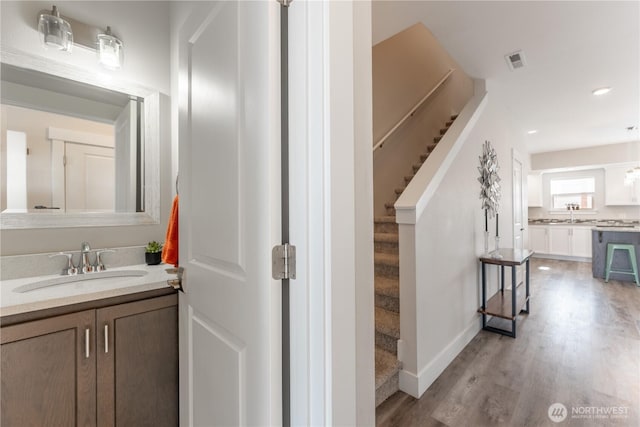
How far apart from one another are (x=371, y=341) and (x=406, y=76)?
13.0 feet

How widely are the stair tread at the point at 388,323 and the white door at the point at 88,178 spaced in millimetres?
1927

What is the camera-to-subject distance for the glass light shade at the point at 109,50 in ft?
4.97

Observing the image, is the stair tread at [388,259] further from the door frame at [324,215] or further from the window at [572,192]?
the window at [572,192]

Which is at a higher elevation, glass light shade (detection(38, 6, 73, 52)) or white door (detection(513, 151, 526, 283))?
glass light shade (detection(38, 6, 73, 52))

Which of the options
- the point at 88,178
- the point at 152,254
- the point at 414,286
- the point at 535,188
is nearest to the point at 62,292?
the point at 152,254

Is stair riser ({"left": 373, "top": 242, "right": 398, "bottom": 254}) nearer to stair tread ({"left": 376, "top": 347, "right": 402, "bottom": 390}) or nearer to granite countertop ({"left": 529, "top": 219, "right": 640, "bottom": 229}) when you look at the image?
stair tread ({"left": 376, "top": 347, "right": 402, "bottom": 390})

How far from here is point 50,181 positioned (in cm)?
140

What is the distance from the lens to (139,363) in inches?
45.0

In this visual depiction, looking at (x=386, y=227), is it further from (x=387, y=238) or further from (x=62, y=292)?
(x=62, y=292)

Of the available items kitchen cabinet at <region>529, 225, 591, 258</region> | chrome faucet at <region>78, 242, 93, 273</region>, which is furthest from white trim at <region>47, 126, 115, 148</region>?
kitchen cabinet at <region>529, 225, 591, 258</region>

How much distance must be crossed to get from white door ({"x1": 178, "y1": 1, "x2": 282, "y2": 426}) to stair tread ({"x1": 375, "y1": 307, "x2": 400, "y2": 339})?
134 centimetres

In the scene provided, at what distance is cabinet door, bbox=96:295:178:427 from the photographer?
3.47 feet

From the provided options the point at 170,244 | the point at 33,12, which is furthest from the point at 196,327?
the point at 33,12

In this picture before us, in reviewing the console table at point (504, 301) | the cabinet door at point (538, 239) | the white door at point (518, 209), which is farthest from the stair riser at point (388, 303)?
the cabinet door at point (538, 239)
